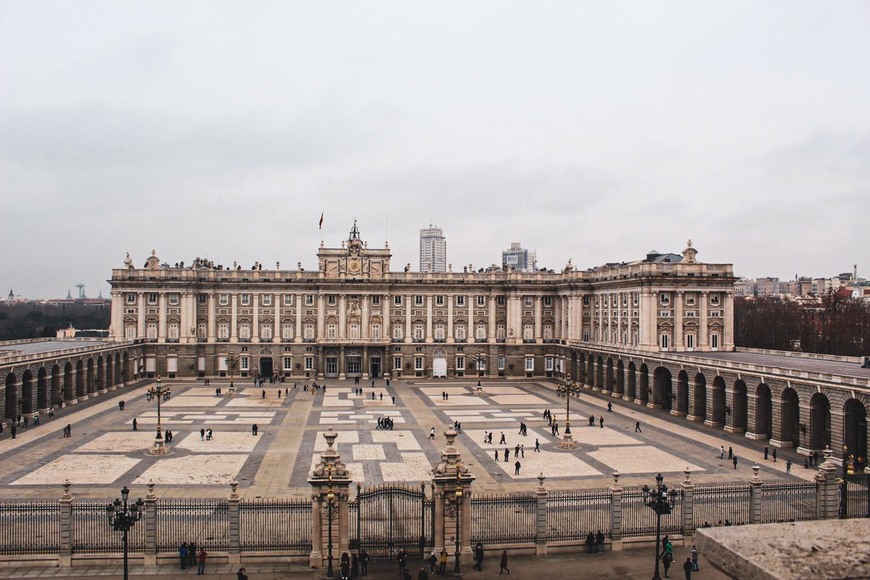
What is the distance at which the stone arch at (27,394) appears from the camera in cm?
5881

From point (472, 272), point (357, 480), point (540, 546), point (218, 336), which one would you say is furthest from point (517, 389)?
point (540, 546)

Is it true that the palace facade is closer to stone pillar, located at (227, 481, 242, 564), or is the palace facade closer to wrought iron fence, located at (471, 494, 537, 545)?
wrought iron fence, located at (471, 494, 537, 545)

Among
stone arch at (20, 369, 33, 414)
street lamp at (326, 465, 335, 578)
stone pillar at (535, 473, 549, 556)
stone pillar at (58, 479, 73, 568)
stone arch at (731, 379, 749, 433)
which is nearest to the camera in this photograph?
street lamp at (326, 465, 335, 578)

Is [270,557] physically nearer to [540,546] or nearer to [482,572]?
[482,572]

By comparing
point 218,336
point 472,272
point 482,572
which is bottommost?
point 482,572

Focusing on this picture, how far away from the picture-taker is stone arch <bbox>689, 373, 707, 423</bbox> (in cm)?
6040

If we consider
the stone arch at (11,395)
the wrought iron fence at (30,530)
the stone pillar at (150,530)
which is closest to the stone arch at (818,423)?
the stone pillar at (150,530)

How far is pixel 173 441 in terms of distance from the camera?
163 feet

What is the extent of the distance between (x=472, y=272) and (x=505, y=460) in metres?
55.5

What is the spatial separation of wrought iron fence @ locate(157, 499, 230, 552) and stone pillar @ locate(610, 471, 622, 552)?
1509 centimetres

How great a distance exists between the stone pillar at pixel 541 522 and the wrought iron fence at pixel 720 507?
6697 mm

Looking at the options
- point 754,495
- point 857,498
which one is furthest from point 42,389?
point 857,498

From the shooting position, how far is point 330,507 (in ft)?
84.3

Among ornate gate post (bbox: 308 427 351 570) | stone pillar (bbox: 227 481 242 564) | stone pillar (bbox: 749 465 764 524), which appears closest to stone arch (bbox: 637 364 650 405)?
stone pillar (bbox: 749 465 764 524)
